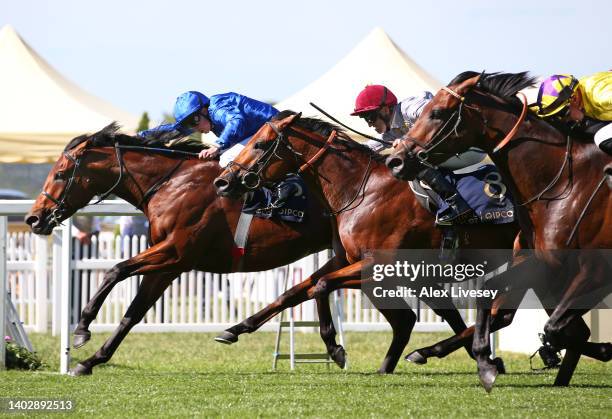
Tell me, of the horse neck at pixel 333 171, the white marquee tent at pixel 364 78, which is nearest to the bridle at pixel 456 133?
the horse neck at pixel 333 171

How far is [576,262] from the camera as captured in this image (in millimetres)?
6969

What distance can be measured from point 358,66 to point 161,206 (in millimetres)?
8329

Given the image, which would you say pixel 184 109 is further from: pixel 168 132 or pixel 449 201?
pixel 449 201

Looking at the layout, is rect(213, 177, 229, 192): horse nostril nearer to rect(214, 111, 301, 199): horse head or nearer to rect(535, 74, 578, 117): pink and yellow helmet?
rect(214, 111, 301, 199): horse head

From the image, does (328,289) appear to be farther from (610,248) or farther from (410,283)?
(610,248)

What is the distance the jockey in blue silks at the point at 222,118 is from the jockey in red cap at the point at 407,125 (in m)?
1.03

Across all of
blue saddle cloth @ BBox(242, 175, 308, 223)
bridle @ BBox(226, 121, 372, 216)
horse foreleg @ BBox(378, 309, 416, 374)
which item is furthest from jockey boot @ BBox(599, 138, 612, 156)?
blue saddle cloth @ BBox(242, 175, 308, 223)

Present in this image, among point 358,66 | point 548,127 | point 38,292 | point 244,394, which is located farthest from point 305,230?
point 358,66

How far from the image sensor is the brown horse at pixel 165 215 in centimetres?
909

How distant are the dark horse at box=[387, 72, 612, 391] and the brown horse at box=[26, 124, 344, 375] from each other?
2.14m

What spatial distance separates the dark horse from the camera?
22.8 ft

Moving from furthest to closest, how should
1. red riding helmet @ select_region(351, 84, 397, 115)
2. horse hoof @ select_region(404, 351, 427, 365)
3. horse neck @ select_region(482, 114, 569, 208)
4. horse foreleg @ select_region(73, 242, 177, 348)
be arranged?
horse foreleg @ select_region(73, 242, 177, 348) → red riding helmet @ select_region(351, 84, 397, 115) → horse hoof @ select_region(404, 351, 427, 365) → horse neck @ select_region(482, 114, 569, 208)

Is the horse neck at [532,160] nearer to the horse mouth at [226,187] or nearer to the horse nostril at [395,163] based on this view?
the horse nostril at [395,163]

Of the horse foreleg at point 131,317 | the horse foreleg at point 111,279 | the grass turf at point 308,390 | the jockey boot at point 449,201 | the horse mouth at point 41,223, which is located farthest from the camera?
the horse mouth at point 41,223
